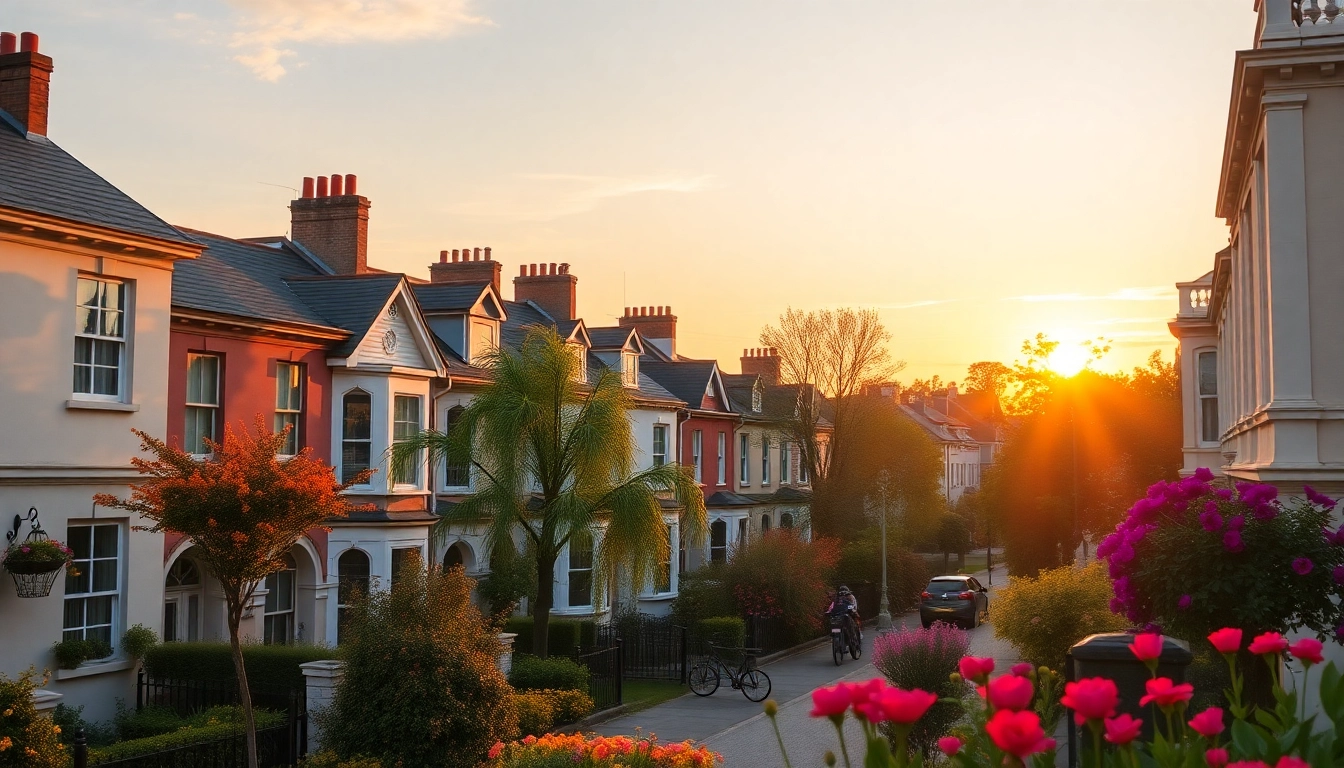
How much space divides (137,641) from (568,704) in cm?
671

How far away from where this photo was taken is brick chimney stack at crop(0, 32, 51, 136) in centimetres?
1944

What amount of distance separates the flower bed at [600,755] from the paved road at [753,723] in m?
6.61

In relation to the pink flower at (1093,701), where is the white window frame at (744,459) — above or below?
→ above

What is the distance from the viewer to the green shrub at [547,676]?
2058cm

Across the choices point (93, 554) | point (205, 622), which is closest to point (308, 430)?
point (205, 622)

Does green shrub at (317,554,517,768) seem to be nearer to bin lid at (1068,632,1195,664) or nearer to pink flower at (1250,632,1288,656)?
bin lid at (1068,632,1195,664)

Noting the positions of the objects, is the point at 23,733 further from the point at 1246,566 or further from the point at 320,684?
the point at 1246,566

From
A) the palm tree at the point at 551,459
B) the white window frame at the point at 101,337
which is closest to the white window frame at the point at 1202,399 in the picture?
the palm tree at the point at 551,459

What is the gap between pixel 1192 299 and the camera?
112ft

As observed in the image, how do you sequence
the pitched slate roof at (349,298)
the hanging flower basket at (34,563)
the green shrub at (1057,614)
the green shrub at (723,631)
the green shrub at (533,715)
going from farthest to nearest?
the green shrub at (723,631), the pitched slate roof at (349,298), the green shrub at (1057,614), the green shrub at (533,715), the hanging flower basket at (34,563)

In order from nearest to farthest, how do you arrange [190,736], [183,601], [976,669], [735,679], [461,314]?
[976,669] → [190,736] → [183,601] → [735,679] → [461,314]

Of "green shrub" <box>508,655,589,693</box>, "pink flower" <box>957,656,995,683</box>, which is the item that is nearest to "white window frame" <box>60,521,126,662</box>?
"green shrub" <box>508,655,589,693</box>

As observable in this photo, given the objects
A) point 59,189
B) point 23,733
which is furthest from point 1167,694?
point 59,189

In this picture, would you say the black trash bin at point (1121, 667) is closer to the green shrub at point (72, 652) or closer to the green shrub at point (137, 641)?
the green shrub at point (72, 652)
